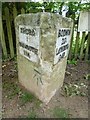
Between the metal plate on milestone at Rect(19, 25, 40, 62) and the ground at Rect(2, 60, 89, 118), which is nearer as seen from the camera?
the metal plate on milestone at Rect(19, 25, 40, 62)

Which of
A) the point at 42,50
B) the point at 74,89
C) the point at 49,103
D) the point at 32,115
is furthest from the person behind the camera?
the point at 74,89

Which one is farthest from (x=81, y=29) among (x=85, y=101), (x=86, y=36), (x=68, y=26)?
(x=85, y=101)

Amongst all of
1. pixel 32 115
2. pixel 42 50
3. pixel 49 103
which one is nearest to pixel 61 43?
pixel 42 50

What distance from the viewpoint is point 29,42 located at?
270cm

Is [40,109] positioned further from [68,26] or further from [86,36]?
[86,36]

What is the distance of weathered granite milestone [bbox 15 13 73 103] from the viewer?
246cm

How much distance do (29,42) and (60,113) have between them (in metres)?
1.06

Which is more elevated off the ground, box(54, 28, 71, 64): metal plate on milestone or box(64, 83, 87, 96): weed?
box(54, 28, 71, 64): metal plate on milestone

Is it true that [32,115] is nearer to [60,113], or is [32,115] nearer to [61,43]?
[60,113]

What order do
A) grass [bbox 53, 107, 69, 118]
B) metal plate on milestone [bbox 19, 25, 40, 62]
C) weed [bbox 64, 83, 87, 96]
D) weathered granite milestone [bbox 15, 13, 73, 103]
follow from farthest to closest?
weed [bbox 64, 83, 87, 96] → grass [bbox 53, 107, 69, 118] → metal plate on milestone [bbox 19, 25, 40, 62] → weathered granite milestone [bbox 15, 13, 73, 103]

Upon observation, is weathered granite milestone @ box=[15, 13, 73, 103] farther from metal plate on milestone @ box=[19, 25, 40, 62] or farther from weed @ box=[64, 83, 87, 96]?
weed @ box=[64, 83, 87, 96]

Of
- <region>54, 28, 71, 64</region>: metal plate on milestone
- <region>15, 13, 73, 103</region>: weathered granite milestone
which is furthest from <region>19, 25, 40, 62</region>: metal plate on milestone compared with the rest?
<region>54, 28, 71, 64</region>: metal plate on milestone

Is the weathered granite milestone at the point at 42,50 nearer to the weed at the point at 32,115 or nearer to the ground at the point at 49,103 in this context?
the ground at the point at 49,103

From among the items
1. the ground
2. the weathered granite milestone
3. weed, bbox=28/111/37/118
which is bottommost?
weed, bbox=28/111/37/118
